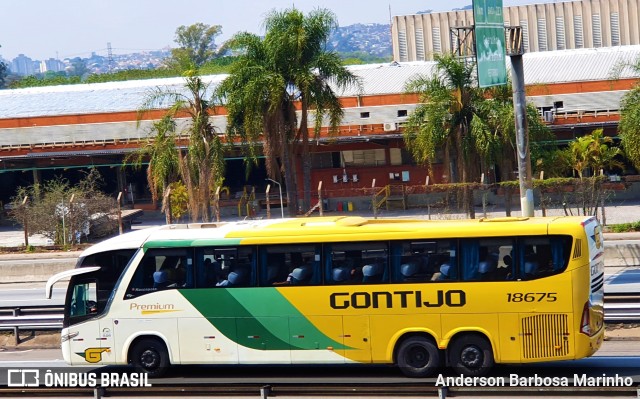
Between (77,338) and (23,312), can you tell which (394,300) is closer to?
(77,338)

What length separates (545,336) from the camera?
675 inches

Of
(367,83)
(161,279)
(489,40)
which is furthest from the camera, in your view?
(367,83)

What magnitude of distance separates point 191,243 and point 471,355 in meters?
5.43

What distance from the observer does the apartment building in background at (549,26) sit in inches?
3209

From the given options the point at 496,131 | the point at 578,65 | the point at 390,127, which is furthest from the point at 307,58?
the point at 578,65

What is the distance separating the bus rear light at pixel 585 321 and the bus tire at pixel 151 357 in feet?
24.6

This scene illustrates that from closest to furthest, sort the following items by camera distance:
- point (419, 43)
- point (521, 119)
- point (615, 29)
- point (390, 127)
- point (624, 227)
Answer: point (521, 119), point (624, 227), point (390, 127), point (615, 29), point (419, 43)

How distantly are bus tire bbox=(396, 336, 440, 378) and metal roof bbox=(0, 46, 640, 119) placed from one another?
3725 centimetres

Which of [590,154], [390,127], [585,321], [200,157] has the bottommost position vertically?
[585,321]

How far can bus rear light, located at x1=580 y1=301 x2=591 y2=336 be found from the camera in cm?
1698

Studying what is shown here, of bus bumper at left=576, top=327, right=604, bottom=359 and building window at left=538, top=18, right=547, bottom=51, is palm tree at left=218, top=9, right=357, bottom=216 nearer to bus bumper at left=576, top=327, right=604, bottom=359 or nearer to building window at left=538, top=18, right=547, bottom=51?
bus bumper at left=576, top=327, right=604, bottom=359

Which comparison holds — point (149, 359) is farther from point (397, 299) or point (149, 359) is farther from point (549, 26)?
point (549, 26)

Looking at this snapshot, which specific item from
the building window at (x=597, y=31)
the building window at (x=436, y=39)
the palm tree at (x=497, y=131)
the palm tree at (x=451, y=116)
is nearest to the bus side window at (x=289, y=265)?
the palm tree at (x=451, y=116)

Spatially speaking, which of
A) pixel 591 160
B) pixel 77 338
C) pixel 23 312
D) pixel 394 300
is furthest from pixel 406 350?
pixel 591 160
